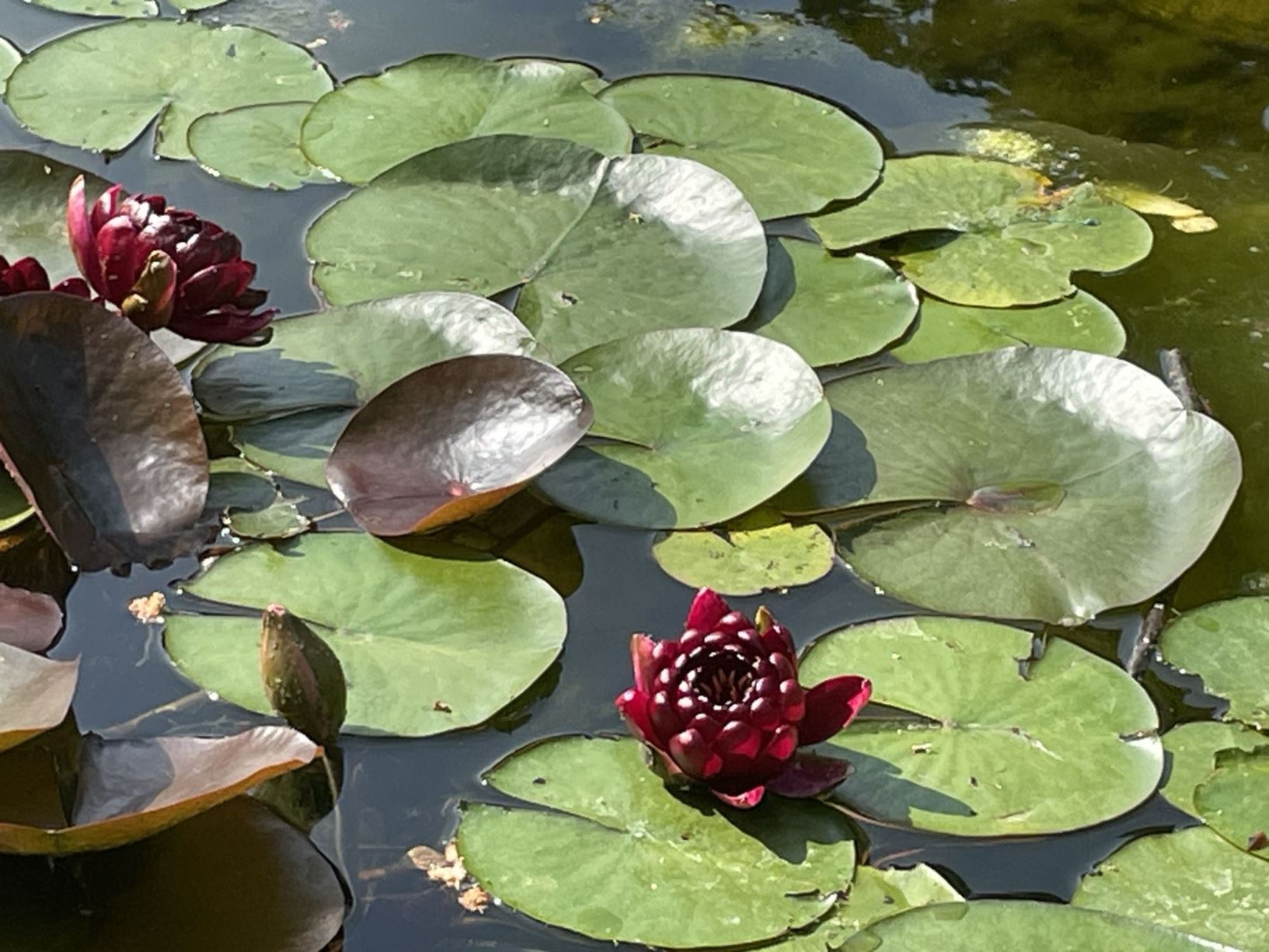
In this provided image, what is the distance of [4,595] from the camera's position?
186 cm

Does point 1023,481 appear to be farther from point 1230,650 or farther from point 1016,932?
point 1016,932

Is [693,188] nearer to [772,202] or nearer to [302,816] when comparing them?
[772,202]

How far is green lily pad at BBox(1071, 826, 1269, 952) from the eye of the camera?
5.23 ft

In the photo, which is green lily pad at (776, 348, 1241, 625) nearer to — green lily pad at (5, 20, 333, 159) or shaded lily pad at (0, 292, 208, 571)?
shaded lily pad at (0, 292, 208, 571)

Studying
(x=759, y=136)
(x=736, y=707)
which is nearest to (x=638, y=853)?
(x=736, y=707)

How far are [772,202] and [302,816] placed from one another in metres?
1.54

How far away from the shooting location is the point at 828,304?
252 cm

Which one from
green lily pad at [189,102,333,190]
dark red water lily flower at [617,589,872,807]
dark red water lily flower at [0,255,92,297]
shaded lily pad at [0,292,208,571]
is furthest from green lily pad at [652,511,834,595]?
green lily pad at [189,102,333,190]

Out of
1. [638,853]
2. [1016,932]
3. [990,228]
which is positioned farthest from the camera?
[990,228]

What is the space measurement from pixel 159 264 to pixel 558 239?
0.77 meters

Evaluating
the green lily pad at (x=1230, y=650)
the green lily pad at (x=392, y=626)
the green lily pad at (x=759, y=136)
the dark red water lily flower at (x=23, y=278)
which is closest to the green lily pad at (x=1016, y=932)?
the green lily pad at (x=1230, y=650)

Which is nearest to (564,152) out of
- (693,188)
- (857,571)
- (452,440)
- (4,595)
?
(693,188)

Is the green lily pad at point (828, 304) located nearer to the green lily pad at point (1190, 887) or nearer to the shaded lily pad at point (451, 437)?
the shaded lily pad at point (451, 437)

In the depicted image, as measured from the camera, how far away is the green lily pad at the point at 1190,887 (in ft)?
5.23
